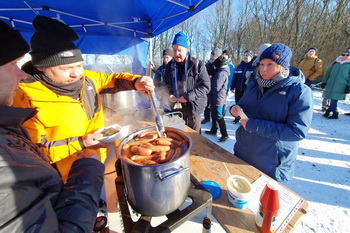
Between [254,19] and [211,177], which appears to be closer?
[211,177]

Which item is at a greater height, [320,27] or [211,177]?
[320,27]

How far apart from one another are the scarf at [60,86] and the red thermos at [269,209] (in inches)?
73.8

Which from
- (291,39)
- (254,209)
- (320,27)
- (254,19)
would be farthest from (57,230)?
(254,19)

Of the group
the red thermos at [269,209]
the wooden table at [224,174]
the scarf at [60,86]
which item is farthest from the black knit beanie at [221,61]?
the red thermos at [269,209]

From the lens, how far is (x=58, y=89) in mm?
1496

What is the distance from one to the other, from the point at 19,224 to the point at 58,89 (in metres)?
1.23

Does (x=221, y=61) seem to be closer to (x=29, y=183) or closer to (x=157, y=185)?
(x=157, y=185)

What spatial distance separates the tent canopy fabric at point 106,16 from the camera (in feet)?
9.87

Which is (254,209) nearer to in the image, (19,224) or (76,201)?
(76,201)

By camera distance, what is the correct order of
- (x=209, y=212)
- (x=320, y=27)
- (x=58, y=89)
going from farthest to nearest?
(x=320, y=27) < (x=58, y=89) < (x=209, y=212)

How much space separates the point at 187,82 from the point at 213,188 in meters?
2.32

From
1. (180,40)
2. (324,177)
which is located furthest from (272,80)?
(324,177)

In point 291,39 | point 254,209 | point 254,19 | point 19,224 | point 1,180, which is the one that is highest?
point 254,19

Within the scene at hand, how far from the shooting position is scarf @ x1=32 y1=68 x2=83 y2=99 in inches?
57.2
